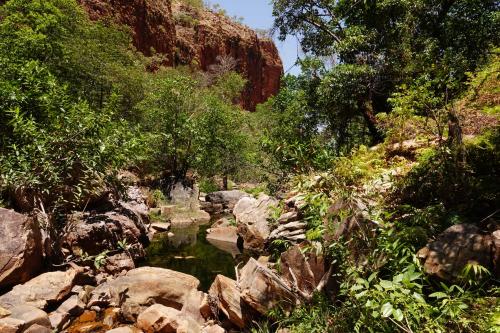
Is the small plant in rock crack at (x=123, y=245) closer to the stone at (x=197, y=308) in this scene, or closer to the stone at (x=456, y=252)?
the stone at (x=197, y=308)

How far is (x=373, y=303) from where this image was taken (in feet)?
12.2

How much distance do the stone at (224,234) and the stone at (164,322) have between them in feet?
25.8

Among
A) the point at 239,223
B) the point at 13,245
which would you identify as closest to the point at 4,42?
the point at 13,245

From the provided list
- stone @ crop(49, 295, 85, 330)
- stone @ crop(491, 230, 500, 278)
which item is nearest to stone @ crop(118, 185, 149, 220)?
stone @ crop(49, 295, 85, 330)

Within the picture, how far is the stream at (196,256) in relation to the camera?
11.4 m

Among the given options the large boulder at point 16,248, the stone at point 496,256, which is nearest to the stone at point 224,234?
the large boulder at point 16,248

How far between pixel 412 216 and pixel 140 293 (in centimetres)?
607

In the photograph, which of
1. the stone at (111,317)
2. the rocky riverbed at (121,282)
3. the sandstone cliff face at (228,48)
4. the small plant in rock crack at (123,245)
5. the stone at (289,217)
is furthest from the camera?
the sandstone cliff face at (228,48)

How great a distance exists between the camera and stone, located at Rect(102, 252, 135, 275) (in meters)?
10.3

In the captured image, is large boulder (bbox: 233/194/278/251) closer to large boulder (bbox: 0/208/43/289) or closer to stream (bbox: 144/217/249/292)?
stream (bbox: 144/217/249/292)

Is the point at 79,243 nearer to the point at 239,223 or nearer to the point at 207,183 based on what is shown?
the point at 239,223

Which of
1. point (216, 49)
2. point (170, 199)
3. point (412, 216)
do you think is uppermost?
point (216, 49)

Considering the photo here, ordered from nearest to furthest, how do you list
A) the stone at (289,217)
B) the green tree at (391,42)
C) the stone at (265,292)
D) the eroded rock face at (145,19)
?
the stone at (265,292) → the stone at (289,217) → the green tree at (391,42) → the eroded rock face at (145,19)

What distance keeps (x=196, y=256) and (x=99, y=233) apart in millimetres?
3821
